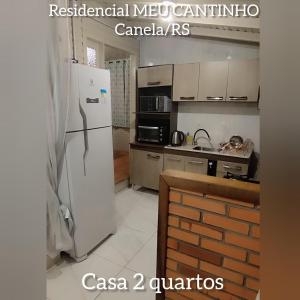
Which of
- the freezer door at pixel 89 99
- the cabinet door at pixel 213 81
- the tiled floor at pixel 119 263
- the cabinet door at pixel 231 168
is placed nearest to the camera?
the tiled floor at pixel 119 263

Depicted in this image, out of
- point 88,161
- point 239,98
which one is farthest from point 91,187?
point 239,98

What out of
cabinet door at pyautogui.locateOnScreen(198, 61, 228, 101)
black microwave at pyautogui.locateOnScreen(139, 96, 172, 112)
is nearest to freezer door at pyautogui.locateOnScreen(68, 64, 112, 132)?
black microwave at pyautogui.locateOnScreen(139, 96, 172, 112)

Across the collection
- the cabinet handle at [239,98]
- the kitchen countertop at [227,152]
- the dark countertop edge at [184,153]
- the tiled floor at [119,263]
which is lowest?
the tiled floor at [119,263]

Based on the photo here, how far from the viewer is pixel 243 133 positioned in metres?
3.15

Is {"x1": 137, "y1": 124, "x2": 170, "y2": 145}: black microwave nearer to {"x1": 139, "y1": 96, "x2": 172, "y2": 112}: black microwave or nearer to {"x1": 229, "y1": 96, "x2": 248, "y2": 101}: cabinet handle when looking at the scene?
{"x1": 139, "y1": 96, "x2": 172, "y2": 112}: black microwave

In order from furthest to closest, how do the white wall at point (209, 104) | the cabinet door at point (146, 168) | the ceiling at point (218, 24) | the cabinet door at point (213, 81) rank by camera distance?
the cabinet door at point (146, 168), the white wall at point (209, 104), the cabinet door at point (213, 81), the ceiling at point (218, 24)

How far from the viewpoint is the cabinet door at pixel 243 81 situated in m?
2.70

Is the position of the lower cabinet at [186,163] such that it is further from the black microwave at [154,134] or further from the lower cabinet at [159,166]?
the black microwave at [154,134]

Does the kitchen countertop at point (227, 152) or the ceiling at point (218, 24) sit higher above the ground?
the ceiling at point (218, 24)

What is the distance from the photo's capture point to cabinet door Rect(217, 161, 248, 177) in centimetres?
268

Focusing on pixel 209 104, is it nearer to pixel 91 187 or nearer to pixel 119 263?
pixel 91 187
